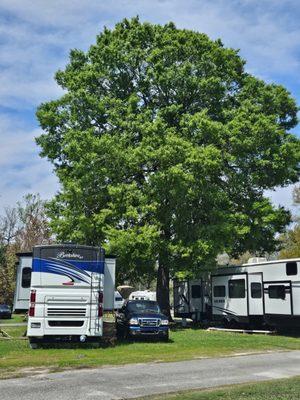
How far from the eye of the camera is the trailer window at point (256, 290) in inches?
953

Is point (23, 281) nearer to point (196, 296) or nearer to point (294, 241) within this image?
point (196, 296)

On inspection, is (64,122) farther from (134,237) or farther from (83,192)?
(134,237)

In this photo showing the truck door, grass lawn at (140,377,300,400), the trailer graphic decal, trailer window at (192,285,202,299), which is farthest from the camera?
trailer window at (192,285,202,299)

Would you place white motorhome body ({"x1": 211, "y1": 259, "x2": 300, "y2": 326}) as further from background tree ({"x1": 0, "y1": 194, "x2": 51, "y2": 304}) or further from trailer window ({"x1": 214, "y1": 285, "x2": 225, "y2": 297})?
background tree ({"x1": 0, "y1": 194, "x2": 51, "y2": 304})

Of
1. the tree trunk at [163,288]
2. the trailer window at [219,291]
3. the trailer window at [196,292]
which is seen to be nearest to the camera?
the trailer window at [219,291]

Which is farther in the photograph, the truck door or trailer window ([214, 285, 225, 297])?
trailer window ([214, 285, 225, 297])

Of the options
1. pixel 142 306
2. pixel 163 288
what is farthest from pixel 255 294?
pixel 163 288

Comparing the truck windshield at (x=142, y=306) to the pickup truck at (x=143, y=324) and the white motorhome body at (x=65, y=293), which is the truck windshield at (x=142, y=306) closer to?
the pickup truck at (x=143, y=324)

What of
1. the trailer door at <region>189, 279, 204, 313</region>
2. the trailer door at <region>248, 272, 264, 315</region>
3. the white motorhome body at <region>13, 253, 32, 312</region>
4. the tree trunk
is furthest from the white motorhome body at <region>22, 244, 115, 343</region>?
the trailer door at <region>189, 279, 204, 313</region>

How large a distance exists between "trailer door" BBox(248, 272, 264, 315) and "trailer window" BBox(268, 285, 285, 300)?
0.88 m

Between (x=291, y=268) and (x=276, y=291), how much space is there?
1.37m

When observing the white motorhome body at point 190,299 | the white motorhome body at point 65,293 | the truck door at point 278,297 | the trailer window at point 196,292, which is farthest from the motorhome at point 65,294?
the trailer window at point 196,292

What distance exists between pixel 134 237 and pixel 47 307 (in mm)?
8922

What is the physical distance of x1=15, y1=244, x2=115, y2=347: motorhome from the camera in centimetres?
1628
